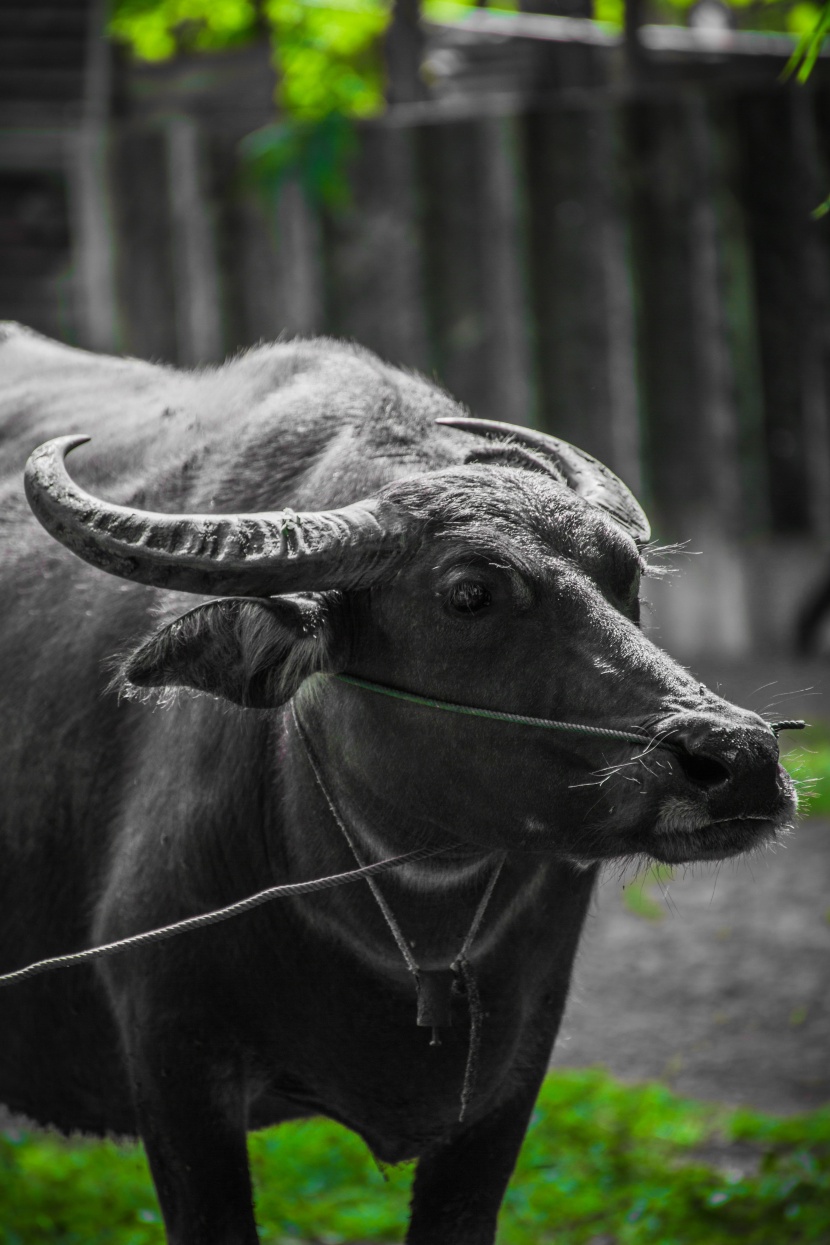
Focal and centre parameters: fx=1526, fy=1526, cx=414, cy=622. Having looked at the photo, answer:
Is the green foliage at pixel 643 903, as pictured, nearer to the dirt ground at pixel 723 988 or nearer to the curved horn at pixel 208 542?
the dirt ground at pixel 723 988

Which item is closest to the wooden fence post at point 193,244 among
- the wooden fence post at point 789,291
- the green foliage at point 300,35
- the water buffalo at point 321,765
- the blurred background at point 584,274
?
the blurred background at point 584,274

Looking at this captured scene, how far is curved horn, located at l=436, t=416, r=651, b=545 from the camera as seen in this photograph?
305 cm

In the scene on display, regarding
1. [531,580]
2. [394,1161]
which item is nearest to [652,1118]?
[394,1161]

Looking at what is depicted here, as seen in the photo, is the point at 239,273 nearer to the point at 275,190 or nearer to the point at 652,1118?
the point at 275,190

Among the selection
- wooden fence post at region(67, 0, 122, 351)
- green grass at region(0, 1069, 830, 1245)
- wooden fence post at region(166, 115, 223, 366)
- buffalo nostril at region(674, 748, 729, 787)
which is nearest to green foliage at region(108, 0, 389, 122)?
wooden fence post at region(67, 0, 122, 351)

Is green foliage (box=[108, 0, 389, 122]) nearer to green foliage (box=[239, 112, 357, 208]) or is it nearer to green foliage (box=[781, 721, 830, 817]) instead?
green foliage (box=[239, 112, 357, 208])

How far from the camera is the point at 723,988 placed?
6.04m

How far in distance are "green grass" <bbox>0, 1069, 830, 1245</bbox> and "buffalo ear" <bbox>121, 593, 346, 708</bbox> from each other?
7.10 ft

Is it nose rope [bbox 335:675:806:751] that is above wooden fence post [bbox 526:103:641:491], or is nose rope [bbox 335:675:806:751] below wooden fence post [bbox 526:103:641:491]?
below

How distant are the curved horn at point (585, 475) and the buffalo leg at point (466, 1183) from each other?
1242mm

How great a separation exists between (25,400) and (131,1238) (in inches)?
94.4

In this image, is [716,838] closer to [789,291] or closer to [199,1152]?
[199,1152]

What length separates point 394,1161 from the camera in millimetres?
3139

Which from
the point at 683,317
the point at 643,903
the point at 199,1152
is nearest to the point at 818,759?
the point at 643,903
